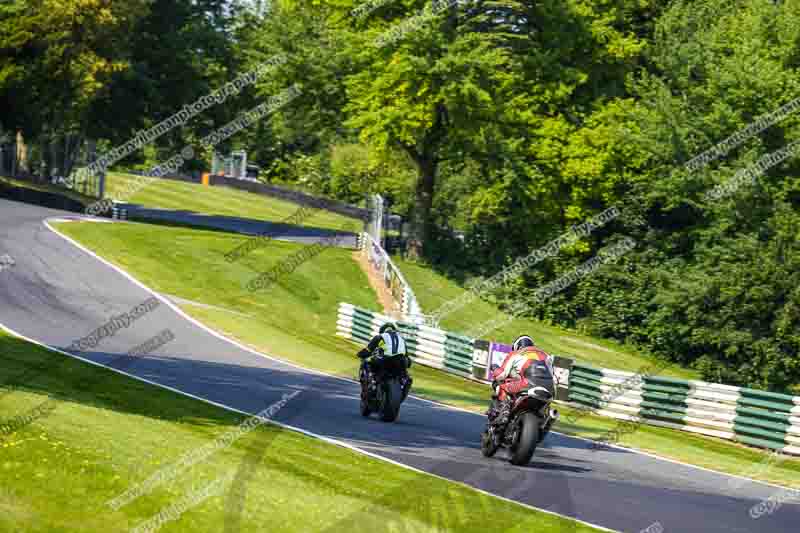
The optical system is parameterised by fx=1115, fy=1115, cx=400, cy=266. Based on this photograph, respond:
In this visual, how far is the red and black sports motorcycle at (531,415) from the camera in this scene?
13.8 metres

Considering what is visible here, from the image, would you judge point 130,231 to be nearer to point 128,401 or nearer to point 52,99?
point 52,99

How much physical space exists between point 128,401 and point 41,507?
707cm

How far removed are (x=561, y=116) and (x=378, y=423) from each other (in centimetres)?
2946

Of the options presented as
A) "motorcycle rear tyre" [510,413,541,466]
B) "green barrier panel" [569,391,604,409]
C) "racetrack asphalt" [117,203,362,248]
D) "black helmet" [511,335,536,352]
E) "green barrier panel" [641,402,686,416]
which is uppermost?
"black helmet" [511,335,536,352]

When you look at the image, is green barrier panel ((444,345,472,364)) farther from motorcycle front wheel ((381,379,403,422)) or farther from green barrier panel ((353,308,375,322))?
motorcycle front wheel ((381,379,403,422))

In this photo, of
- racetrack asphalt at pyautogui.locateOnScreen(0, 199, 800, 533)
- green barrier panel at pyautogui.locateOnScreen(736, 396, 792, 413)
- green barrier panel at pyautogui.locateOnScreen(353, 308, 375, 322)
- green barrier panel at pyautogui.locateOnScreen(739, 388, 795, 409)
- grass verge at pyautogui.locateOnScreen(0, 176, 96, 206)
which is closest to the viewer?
racetrack asphalt at pyautogui.locateOnScreen(0, 199, 800, 533)

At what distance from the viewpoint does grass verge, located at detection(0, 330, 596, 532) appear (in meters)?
8.73

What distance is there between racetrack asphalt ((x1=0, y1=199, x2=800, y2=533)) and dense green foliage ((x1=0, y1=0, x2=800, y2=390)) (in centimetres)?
1435

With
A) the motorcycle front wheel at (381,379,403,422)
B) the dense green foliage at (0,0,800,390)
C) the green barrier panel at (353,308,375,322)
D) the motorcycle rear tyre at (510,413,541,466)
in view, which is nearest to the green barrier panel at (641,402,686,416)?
the motorcycle front wheel at (381,379,403,422)

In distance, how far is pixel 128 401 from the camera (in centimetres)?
1545

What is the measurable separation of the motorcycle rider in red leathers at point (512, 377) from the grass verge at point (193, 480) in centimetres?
188

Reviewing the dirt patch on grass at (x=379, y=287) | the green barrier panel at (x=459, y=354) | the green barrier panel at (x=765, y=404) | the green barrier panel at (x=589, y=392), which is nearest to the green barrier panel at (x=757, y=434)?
the green barrier panel at (x=765, y=404)

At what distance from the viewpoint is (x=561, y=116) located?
146 ft

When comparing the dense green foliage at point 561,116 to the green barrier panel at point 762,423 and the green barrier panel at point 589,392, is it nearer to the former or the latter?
the green barrier panel at point 589,392
